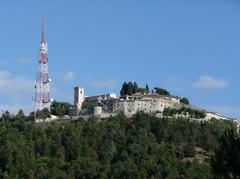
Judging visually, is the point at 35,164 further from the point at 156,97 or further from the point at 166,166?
the point at 156,97

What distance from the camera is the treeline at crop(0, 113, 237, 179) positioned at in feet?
309

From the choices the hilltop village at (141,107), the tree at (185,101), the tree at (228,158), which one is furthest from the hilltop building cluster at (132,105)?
the tree at (228,158)

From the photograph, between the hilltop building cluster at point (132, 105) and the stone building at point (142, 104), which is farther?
the stone building at point (142, 104)

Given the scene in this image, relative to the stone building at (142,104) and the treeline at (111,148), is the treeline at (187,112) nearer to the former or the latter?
the stone building at (142,104)

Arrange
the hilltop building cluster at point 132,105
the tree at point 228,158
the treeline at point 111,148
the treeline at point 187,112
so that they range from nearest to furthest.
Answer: the tree at point 228,158 → the treeline at point 111,148 → the treeline at point 187,112 → the hilltop building cluster at point 132,105

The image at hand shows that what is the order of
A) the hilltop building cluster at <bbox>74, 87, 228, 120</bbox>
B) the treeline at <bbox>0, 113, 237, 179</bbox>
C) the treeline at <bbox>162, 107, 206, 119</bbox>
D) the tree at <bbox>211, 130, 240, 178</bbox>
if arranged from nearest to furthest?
the tree at <bbox>211, 130, 240, 178</bbox>, the treeline at <bbox>0, 113, 237, 179</bbox>, the treeline at <bbox>162, 107, 206, 119</bbox>, the hilltop building cluster at <bbox>74, 87, 228, 120</bbox>

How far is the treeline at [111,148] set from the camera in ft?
309

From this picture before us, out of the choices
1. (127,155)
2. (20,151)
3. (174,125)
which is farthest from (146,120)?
(20,151)

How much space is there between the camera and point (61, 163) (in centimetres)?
9919

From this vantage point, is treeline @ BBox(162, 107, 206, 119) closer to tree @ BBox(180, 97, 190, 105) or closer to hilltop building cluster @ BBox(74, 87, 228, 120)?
hilltop building cluster @ BBox(74, 87, 228, 120)

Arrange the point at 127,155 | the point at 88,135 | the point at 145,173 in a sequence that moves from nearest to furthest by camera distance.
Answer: the point at 145,173, the point at 127,155, the point at 88,135

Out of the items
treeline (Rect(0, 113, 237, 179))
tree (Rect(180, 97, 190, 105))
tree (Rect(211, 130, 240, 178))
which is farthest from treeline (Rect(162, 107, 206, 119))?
tree (Rect(211, 130, 240, 178))

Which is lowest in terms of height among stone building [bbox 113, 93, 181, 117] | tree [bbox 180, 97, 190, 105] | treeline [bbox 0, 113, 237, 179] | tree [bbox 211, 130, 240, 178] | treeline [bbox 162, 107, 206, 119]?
tree [bbox 211, 130, 240, 178]

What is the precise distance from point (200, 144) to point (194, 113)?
895 centimetres
